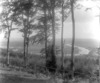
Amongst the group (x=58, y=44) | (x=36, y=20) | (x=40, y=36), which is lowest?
(x=58, y=44)

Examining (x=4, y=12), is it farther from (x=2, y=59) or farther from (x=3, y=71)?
(x=3, y=71)

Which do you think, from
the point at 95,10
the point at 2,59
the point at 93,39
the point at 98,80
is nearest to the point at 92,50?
the point at 93,39

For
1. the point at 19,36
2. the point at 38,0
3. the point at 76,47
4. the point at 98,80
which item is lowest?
the point at 98,80

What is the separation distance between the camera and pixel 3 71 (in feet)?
10.4

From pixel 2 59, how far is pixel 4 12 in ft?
2.76

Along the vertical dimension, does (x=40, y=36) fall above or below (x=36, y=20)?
below

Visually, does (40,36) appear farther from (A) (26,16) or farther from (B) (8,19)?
(B) (8,19)

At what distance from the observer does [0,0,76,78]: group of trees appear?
3.23 m

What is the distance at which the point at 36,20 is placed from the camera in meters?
3.29

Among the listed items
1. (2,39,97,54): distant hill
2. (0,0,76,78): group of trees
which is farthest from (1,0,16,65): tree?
(2,39,97,54): distant hill

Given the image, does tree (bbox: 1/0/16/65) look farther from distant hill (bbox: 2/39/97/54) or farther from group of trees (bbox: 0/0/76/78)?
distant hill (bbox: 2/39/97/54)

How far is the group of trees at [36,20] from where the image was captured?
323 centimetres

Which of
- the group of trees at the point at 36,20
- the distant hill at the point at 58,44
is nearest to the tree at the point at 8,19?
the group of trees at the point at 36,20

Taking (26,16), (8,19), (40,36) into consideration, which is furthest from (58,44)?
(8,19)
